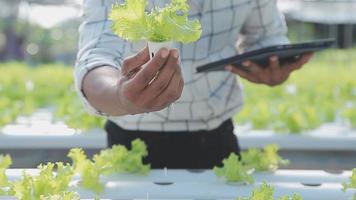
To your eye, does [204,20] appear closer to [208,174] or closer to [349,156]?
[208,174]

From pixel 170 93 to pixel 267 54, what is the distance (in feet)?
1.93

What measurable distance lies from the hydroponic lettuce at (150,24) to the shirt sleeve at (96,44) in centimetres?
27

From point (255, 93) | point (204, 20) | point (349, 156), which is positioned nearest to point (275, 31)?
point (204, 20)

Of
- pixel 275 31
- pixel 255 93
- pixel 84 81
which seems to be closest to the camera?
pixel 84 81

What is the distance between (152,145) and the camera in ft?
5.66

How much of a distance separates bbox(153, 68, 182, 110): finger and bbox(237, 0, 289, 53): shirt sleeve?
76 cm

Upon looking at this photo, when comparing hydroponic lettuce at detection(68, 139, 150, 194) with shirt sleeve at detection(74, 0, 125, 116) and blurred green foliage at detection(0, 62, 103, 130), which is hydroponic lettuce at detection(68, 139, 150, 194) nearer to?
shirt sleeve at detection(74, 0, 125, 116)

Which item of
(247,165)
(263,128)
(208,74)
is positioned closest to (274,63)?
(208,74)

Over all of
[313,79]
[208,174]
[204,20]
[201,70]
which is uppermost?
[313,79]

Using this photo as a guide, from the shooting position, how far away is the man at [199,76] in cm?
143

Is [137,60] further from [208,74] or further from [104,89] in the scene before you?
[208,74]

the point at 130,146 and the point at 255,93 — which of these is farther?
the point at 255,93

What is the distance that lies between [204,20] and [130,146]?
0.37 meters

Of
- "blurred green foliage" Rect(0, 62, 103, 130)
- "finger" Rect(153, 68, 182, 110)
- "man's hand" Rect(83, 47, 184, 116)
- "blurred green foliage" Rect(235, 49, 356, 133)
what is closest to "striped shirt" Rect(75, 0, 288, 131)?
"man's hand" Rect(83, 47, 184, 116)
